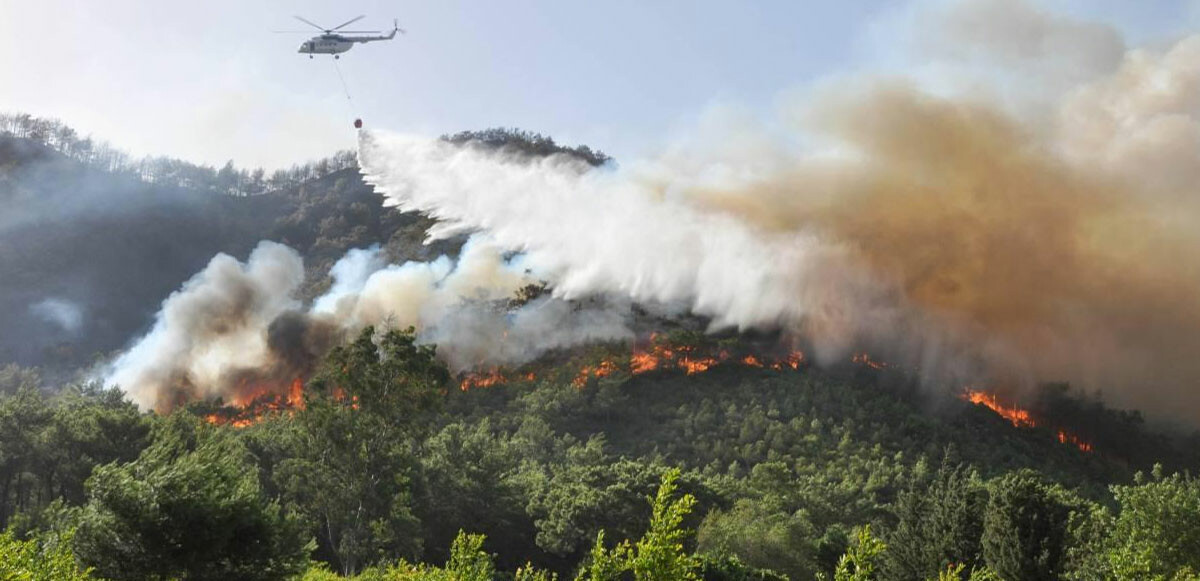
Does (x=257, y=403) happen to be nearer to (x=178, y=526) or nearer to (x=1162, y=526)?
(x=178, y=526)

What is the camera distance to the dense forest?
3231 centimetres

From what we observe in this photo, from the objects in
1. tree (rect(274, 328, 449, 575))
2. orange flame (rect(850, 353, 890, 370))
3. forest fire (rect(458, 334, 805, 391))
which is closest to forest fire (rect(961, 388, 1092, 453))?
orange flame (rect(850, 353, 890, 370))

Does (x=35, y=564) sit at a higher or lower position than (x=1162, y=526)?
lower

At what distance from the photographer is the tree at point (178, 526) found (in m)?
30.8

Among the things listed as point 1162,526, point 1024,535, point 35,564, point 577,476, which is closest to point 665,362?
point 577,476

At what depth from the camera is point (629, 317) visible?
497 feet

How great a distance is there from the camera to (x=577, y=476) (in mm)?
82500

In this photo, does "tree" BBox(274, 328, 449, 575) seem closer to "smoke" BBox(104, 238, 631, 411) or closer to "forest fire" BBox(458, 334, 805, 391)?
"smoke" BBox(104, 238, 631, 411)

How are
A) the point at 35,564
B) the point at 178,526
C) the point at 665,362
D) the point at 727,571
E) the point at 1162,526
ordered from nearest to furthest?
the point at 35,564 < the point at 178,526 < the point at 1162,526 < the point at 727,571 < the point at 665,362

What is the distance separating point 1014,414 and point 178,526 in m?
140

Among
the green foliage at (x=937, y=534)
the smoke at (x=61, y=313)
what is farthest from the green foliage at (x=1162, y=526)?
the smoke at (x=61, y=313)

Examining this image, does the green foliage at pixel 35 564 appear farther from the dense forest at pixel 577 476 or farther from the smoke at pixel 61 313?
the smoke at pixel 61 313

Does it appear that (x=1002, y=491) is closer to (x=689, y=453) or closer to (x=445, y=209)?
(x=689, y=453)

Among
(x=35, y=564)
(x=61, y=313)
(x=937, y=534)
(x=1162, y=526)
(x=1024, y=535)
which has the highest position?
(x=1162, y=526)
